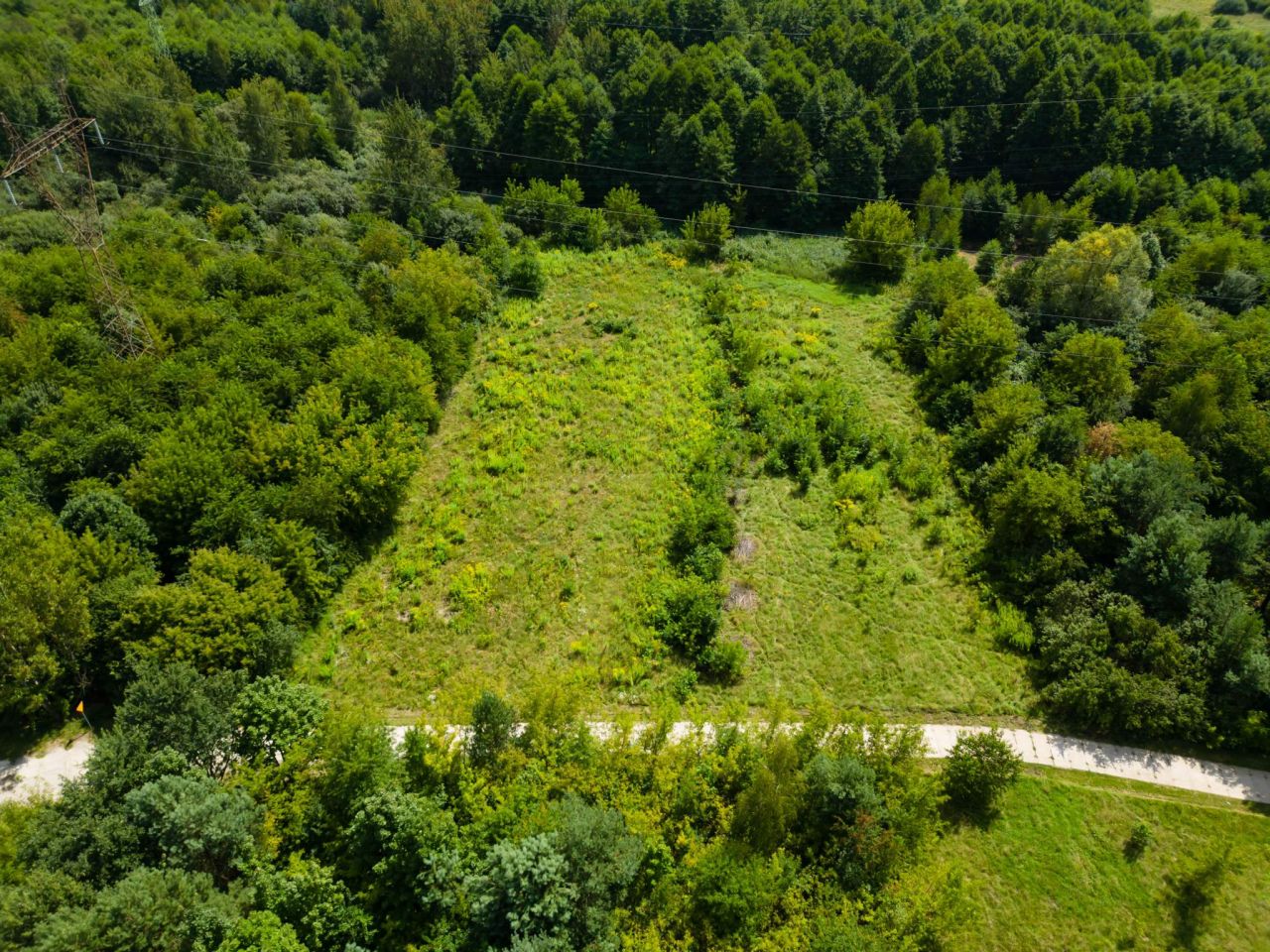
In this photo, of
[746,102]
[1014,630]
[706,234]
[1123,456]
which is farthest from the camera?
[746,102]

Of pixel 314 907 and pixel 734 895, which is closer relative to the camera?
pixel 314 907

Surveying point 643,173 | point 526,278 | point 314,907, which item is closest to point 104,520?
point 314,907

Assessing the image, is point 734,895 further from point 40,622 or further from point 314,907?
point 40,622

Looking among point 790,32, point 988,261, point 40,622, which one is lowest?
point 40,622

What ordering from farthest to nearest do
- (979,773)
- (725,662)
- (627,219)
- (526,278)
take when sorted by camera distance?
1. (627,219)
2. (526,278)
3. (725,662)
4. (979,773)

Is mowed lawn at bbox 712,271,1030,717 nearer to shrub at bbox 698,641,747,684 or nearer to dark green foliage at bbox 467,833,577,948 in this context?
shrub at bbox 698,641,747,684

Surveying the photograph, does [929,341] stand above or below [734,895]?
above

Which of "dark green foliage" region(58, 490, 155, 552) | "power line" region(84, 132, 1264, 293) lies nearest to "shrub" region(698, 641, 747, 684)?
"dark green foliage" region(58, 490, 155, 552)
